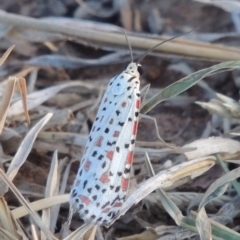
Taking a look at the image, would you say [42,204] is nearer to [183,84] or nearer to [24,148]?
[24,148]

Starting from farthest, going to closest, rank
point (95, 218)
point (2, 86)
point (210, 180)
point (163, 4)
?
point (163, 4) → point (2, 86) → point (210, 180) → point (95, 218)

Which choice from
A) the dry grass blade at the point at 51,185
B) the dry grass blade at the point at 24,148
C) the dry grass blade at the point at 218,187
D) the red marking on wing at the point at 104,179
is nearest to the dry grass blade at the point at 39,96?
the dry grass blade at the point at 24,148

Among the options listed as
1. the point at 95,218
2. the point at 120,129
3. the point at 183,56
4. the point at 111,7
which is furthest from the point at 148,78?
the point at 95,218

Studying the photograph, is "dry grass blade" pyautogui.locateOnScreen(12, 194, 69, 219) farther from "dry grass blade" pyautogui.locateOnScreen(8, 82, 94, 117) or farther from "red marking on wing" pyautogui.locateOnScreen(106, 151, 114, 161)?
"dry grass blade" pyautogui.locateOnScreen(8, 82, 94, 117)

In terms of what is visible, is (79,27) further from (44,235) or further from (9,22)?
(44,235)

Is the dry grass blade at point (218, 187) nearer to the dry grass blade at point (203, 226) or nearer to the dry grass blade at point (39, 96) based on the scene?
the dry grass blade at point (203, 226)
